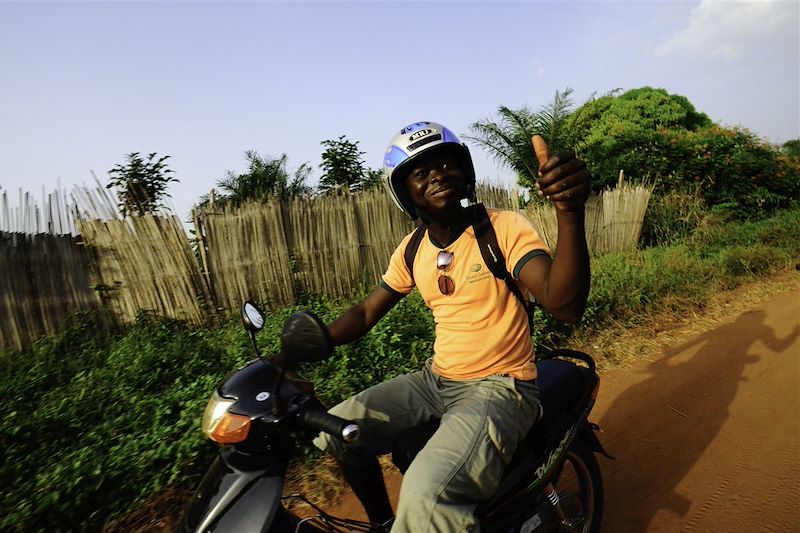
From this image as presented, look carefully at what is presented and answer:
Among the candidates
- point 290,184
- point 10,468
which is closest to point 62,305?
point 10,468

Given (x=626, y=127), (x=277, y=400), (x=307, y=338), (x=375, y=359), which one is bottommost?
(x=375, y=359)

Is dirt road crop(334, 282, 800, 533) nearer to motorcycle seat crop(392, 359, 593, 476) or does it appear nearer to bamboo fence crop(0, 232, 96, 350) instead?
motorcycle seat crop(392, 359, 593, 476)

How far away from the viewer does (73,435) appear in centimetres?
324

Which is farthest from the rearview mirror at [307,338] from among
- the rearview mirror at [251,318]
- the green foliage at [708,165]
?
the green foliage at [708,165]

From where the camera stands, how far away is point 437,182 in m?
1.94

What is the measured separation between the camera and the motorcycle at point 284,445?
4.32 feet

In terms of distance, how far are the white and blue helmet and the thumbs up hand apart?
0.65m

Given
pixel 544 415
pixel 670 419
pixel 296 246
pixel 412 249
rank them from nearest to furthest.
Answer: pixel 544 415 < pixel 412 249 < pixel 670 419 < pixel 296 246

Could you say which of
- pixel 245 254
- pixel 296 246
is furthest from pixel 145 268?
pixel 296 246

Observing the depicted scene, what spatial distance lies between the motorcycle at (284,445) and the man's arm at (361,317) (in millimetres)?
496

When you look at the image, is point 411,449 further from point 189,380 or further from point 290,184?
point 290,184

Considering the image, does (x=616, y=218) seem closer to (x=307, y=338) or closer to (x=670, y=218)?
(x=670, y=218)

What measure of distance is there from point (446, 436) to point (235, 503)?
678 mm

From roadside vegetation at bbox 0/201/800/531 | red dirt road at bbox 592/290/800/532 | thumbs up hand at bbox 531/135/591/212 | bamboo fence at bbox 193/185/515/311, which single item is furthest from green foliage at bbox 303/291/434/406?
thumbs up hand at bbox 531/135/591/212
